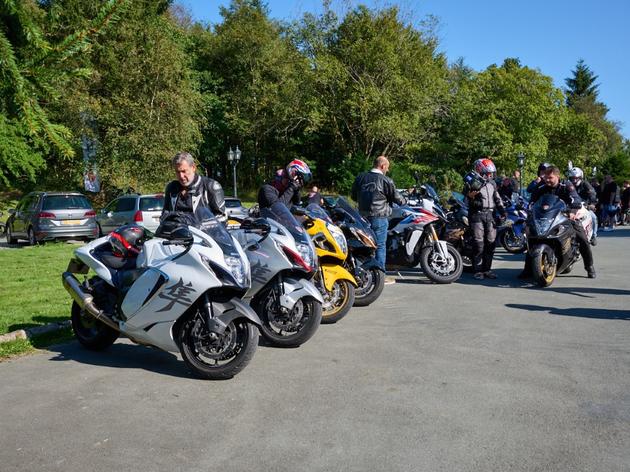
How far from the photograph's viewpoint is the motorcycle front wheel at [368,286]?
8547mm

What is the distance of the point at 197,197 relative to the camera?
6.69m

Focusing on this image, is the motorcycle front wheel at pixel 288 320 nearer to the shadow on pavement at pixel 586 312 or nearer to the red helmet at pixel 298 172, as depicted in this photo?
the red helmet at pixel 298 172

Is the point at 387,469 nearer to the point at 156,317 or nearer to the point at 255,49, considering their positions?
the point at 156,317

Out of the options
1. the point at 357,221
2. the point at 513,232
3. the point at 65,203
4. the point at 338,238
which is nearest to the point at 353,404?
the point at 338,238

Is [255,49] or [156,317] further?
[255,49]

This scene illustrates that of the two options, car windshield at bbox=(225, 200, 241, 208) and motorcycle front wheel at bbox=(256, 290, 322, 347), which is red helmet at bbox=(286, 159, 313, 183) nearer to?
motorcycle front wheel at bbox=(256, 290, 322, 347)

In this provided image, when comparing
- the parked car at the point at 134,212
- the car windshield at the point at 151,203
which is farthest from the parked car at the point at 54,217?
the car windshield at the point at 151,203

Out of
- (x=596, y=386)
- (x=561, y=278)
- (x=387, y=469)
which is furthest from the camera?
(x=561, y=278)

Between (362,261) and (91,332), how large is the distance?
147 inches

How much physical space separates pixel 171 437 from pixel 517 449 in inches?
82.5

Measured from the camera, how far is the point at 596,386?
4.96 metres

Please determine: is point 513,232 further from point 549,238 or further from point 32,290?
point 32,290

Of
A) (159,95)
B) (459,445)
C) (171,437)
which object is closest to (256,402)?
(171,437)

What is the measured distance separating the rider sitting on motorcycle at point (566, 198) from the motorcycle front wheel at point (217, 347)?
6360 mm
